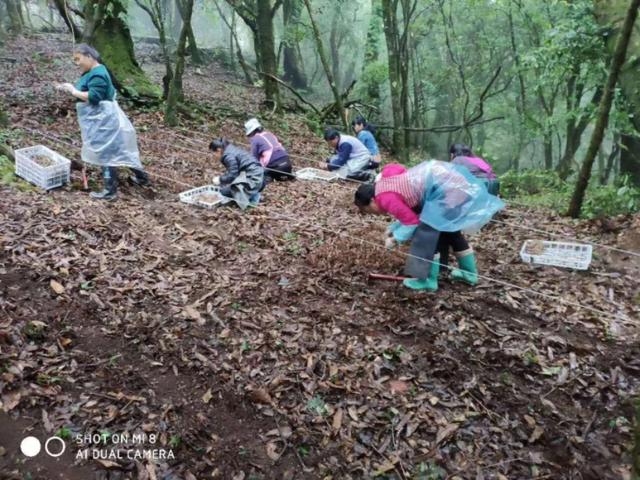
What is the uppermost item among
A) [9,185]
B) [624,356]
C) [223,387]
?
[9,185]

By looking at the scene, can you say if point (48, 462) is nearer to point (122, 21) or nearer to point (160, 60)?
point (122, 21)

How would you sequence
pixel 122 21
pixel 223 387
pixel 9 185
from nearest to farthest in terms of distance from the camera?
pixel 223 387 < pixel 9 185 < pixel 122 21

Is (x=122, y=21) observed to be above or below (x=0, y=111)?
above

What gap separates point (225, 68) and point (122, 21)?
1105cm

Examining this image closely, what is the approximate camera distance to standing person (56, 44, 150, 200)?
5422mm

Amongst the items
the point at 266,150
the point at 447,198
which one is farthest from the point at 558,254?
the point at 266,150

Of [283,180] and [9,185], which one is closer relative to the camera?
[9,185]

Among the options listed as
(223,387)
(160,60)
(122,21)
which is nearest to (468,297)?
(223,387)

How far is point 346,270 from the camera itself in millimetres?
4906

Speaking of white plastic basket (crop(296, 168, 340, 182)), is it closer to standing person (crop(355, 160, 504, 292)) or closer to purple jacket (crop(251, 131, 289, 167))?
purple jacket (crop(251, 131, 289, 167))

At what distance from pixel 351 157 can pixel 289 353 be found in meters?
5.58

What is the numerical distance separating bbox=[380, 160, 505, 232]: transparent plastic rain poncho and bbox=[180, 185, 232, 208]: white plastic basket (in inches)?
116

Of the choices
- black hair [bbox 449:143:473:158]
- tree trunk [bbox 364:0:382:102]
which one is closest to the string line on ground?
black hair [bbox 449:143:473:158]

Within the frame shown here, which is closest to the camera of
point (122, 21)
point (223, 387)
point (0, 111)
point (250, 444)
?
point (250, 444)
